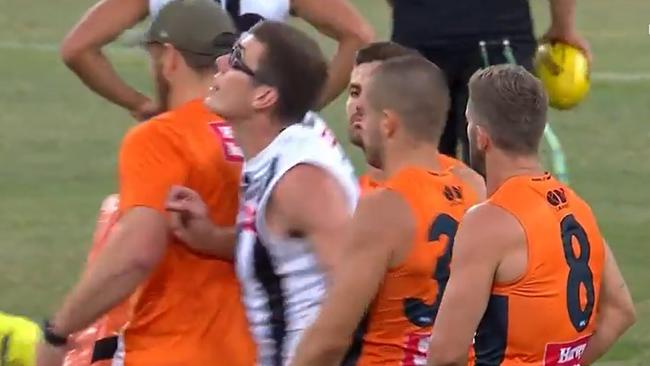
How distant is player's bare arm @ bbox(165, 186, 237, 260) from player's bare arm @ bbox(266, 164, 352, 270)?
0.20m

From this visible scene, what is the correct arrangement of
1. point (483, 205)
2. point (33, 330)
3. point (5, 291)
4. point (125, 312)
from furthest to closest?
point (5, 291), point (33, 330), point (125, 312), point (483, 205)

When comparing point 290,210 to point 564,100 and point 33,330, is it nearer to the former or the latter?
point 33,330

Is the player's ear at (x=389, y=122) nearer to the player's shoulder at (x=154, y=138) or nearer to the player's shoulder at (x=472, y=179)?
the player's shoulder at (x=472, y=179)

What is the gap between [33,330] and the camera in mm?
7293

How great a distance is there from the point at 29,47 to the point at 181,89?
15.8 metres

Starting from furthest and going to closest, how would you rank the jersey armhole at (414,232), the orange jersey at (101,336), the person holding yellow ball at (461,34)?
the person holding yellow ball at (461,34), the orange jersey at (101,336), the jersey armhole at (414,232)

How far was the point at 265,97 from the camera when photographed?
5172 mm

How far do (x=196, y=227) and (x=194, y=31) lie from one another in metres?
0.65

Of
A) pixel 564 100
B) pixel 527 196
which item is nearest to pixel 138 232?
pixel 527 196

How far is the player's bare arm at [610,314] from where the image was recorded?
16.9ft

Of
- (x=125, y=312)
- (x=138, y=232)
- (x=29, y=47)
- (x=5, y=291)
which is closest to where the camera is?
(x=138, y=232)

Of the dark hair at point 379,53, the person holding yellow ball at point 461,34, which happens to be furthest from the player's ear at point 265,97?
the person holding yellow ball at point 461,34

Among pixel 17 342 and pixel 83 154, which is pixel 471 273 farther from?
pixel 83 154

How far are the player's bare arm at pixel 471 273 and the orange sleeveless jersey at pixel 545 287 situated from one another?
0.05m
